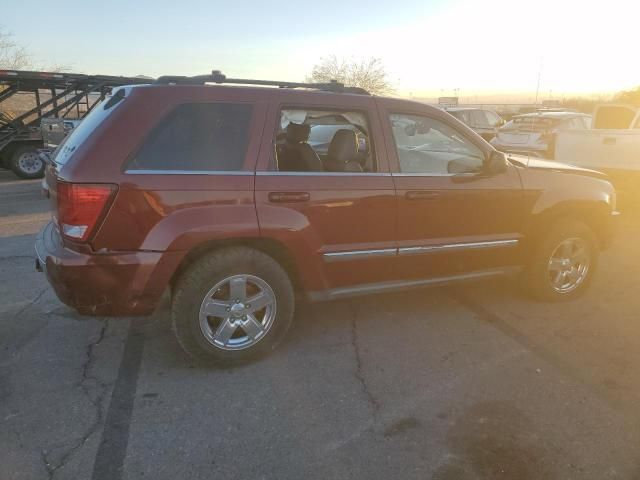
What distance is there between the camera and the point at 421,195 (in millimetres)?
3779

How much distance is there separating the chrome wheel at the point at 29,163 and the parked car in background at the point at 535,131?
10789 millimetres

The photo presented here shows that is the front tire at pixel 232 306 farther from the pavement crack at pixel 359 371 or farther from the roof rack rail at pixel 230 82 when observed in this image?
the roof rack rail at pixel 230 82

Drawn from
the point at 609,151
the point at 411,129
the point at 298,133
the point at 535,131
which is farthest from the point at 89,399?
the point at 535,131

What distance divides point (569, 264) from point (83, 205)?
4116mm

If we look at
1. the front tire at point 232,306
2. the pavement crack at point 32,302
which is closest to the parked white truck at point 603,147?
the front tire at point 232,306

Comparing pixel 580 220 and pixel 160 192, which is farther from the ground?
pixel 160 192

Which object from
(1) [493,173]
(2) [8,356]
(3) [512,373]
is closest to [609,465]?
(3) [512,373]

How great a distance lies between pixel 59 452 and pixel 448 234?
2977 millimetres

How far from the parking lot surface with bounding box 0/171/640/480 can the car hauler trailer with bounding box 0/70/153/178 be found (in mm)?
8286

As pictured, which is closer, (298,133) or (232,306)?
(232,306)

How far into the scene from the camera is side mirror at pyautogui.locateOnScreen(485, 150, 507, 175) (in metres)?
3.96

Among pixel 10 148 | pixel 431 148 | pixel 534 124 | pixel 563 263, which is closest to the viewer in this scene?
pixel 431 148

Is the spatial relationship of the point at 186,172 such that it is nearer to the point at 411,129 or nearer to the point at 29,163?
the point at 411,129

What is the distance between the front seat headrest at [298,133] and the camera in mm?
4000
